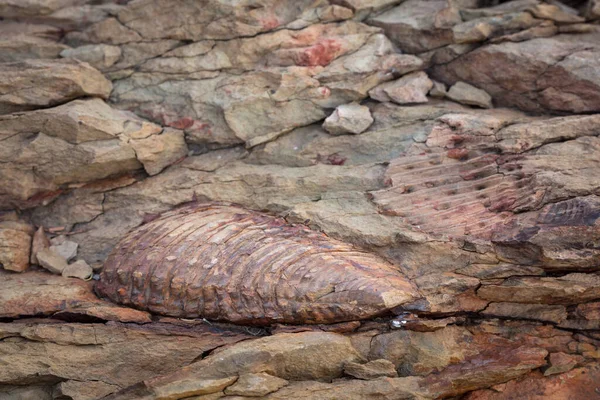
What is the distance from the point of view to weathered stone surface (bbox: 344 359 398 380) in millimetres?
5293

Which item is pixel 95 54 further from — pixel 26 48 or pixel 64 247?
pixel 64 247

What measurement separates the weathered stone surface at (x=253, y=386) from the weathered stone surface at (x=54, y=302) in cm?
124

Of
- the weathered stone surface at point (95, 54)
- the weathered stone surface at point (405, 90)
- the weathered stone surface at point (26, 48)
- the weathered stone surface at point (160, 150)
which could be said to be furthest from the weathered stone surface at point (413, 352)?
the weathered stone surface at point (26, 48)

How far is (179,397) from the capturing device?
16.5 ft

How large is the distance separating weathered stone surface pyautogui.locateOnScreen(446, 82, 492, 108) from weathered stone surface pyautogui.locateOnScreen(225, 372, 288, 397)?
429 cm

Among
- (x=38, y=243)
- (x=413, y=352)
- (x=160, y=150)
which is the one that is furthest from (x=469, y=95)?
(x=38, y=243)

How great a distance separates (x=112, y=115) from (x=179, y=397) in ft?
12.0

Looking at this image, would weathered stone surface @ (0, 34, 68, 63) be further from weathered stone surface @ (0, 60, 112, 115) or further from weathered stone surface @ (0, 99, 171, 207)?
weathered stone surface @ (0, 99, 171, 207)

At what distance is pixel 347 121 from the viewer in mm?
7090

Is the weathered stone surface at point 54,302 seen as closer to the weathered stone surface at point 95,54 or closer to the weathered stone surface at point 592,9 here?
the weathered stone surface at point 95,54

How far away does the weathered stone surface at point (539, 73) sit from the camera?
6.96 m

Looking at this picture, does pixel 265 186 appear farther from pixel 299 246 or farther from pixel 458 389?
pixel 458 389

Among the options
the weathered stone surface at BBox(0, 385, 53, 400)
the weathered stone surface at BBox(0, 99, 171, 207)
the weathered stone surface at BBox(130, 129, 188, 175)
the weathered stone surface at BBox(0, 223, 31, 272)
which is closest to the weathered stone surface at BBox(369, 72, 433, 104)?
the weathered stone surface at BBox(130, 129, 188, 175)

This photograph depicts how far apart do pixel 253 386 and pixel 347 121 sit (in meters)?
3.44
